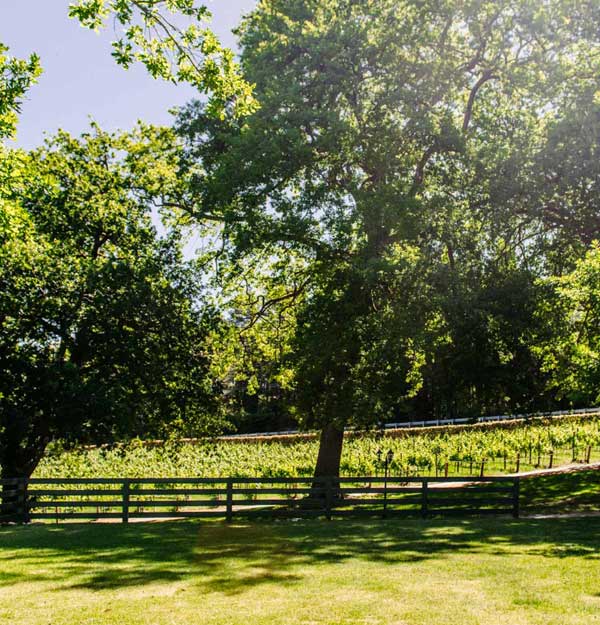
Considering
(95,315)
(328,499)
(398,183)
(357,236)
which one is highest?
(398,183)

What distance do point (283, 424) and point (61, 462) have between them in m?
29.4

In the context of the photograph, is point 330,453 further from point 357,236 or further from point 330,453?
point 357,236

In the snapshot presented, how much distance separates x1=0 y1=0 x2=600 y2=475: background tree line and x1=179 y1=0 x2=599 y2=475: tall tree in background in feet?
0.22

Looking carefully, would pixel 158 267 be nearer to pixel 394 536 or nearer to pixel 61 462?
pixel 394 536

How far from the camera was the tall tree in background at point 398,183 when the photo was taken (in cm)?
2027

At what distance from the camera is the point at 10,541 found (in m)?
15.6

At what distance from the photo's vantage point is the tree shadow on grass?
1126 centimetres

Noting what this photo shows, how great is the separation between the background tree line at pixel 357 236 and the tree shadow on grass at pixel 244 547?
4.54 m

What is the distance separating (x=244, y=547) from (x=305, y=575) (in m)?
3.18

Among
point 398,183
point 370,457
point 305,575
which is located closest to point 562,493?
point 370,457

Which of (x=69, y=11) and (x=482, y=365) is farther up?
(x=69, y=11)

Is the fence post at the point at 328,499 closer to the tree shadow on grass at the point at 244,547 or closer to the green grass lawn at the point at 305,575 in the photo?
the tree shadow on grass at the point at 244,547

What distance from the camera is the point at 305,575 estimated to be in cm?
1116

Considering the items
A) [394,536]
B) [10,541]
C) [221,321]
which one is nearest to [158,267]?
[221,321]
